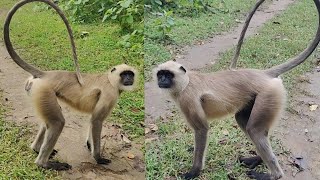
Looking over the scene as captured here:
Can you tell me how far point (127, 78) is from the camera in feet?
7.25

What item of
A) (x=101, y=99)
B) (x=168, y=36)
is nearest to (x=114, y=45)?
(x=168, y=36)

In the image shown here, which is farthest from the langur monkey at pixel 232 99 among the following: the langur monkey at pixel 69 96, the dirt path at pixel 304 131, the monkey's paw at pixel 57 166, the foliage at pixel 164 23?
the monkey's paw at pixel 57 166

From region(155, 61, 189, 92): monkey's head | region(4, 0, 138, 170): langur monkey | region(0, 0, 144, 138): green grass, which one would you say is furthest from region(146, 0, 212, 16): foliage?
region(155, 61, 189, 92): monkey's head

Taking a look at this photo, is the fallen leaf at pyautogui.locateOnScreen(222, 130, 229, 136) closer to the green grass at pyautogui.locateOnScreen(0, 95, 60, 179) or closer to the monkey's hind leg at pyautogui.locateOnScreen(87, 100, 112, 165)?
the monkey's hind leg at pyautogui.locateOnScreen(87, 100, 112, 165)

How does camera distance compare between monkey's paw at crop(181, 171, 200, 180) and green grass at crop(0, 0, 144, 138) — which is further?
green grass at crop(0, 0, 144, 138)

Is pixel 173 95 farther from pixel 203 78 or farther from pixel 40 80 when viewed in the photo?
pixel 40 80

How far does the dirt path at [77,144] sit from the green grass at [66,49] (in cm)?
13

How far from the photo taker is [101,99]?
225cm

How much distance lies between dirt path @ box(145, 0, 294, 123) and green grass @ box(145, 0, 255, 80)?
0.20 ft

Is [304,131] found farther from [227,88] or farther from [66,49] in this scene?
[66,49]

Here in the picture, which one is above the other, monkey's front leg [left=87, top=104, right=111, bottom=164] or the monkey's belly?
the monkey's belly

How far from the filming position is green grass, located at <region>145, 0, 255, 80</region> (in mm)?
2221

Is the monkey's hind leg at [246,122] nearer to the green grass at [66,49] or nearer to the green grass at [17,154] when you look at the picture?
the green grass at [66,49]

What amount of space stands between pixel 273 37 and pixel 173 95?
31.5 inches
